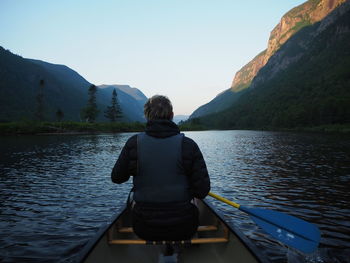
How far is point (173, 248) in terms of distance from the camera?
380 centimetres

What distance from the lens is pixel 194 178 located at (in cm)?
349

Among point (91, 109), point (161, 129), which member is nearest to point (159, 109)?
point (161, 129)

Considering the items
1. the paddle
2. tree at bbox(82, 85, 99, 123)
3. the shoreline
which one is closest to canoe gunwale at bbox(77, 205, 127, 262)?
the paddle

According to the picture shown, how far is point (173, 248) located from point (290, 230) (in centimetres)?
272

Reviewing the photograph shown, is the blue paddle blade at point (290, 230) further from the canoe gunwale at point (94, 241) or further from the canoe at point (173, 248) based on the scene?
the canoe gunwale at point (94, 241)

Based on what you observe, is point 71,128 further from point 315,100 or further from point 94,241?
point 315,100

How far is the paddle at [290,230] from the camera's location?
4664 mm

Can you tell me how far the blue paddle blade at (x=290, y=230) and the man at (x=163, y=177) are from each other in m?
2.51

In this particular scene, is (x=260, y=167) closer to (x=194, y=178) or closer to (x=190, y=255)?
(x=190, y=255)

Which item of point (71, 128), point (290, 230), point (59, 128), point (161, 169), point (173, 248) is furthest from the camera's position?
point (71, 128)

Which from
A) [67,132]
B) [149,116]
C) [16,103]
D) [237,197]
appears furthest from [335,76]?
[16,103]

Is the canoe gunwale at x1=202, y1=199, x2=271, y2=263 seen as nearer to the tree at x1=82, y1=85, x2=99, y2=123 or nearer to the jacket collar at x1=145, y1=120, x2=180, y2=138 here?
the jacket collar at x1=145, y1=120, x2=180, y2=138

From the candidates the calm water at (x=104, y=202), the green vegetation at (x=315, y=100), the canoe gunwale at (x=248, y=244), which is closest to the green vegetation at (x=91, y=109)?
the green vegetation at (x=315, y=100)

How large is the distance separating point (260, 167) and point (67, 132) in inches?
3349
